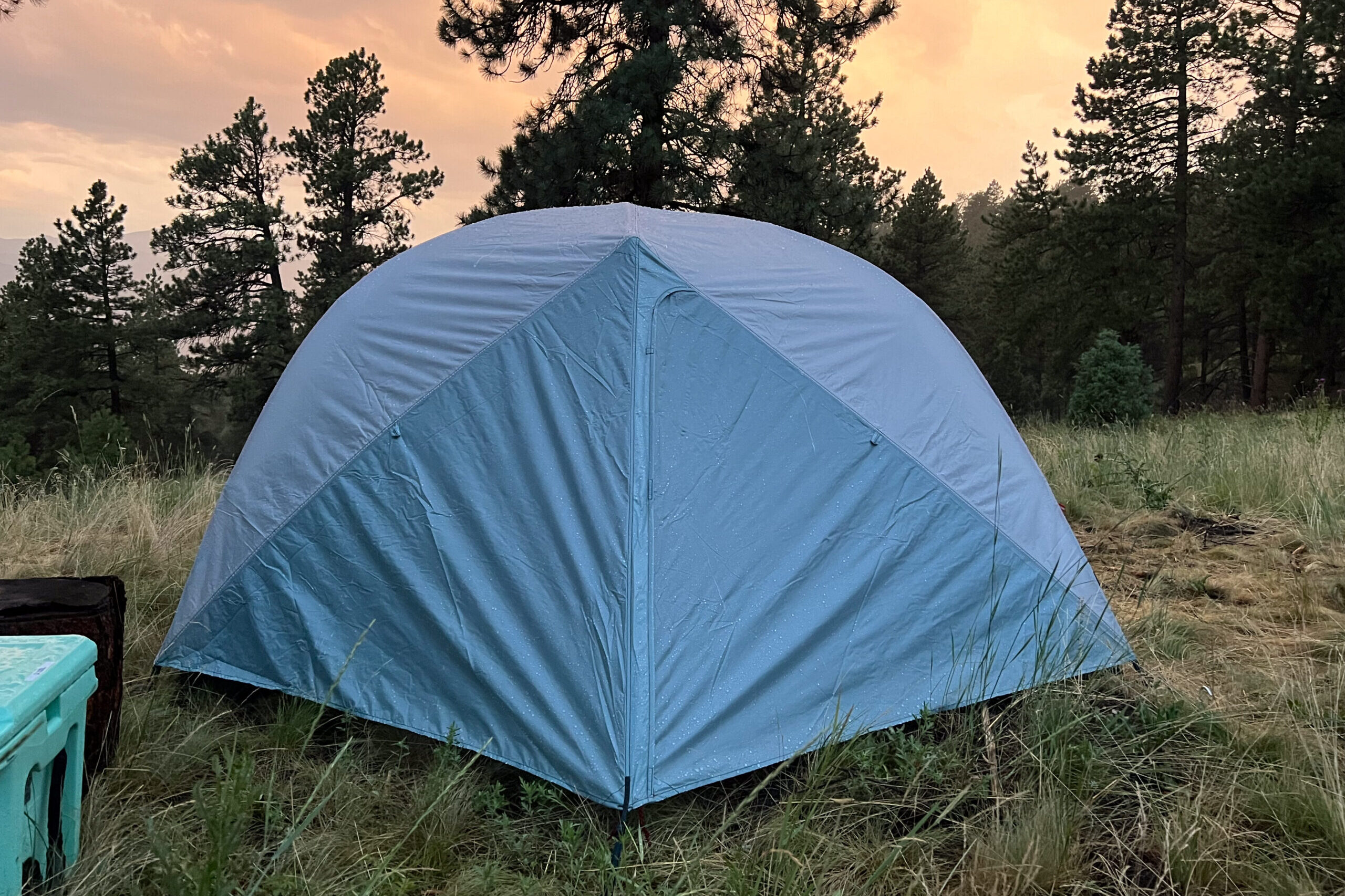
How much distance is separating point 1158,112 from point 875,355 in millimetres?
19488

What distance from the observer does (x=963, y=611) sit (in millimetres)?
2434

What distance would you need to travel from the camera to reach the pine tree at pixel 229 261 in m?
20.3

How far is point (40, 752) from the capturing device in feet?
4.97

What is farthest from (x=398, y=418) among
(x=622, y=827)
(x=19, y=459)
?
(x=19, y=459)

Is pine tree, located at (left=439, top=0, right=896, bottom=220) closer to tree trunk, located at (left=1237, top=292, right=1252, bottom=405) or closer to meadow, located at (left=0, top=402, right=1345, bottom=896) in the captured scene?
meadow, located at (left=0, top=402, right=1345, bottom=896)

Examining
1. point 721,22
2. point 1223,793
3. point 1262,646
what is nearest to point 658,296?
point 1223,793

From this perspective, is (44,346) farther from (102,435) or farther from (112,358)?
(102,435)

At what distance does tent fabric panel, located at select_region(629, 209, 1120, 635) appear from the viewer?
2557 millimetres

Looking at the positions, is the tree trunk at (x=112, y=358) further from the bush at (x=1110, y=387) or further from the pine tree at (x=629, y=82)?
the bush at (x=1110, y=387)

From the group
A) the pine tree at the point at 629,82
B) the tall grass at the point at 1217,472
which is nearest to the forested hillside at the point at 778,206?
the pine tree at the point at 629,82

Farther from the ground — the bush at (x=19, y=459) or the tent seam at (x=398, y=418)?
the tent seam at (x=398, y=418)

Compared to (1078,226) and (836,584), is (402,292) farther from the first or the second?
(1078,226)

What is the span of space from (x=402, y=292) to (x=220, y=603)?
1.15 m

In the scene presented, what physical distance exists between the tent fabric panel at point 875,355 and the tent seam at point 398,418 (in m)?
0.22
